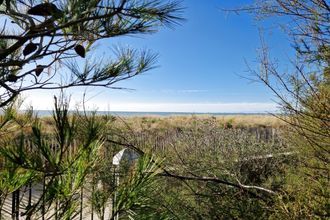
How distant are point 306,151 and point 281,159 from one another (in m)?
1.88

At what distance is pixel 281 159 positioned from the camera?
4.36 meters

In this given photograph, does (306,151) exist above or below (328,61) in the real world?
below

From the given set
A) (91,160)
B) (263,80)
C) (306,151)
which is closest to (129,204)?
(91,160)

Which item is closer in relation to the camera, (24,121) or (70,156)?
(70,156)

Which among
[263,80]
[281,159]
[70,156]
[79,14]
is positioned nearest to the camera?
[70,156]

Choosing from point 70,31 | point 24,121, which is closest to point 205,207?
point 24,121

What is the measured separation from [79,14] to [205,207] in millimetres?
2610

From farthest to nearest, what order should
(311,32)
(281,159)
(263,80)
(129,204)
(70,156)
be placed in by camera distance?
(281,159)
(263,80)
(311,32)
(129,204)
(70,156)

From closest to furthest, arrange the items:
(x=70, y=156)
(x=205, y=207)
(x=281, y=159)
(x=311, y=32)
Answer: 1. (x=70, y=156)
2. (x=311, y=32)
3. (x=205, y=207)
4. (x=281, y=159)

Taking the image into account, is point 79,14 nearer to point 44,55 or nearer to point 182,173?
point 44,55

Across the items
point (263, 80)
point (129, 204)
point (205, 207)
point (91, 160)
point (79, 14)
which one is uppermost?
point (79, 14)

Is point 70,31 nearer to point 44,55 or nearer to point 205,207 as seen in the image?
point 44,55

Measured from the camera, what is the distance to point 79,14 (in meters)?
1.37

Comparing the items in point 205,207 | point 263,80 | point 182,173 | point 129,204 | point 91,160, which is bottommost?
point 205,207
